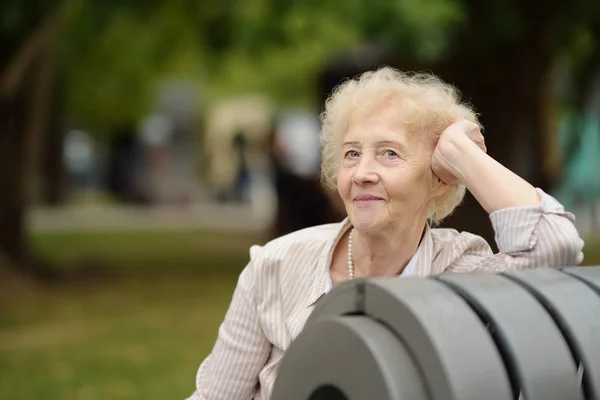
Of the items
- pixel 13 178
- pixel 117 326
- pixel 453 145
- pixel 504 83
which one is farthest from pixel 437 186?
pixel 13 178

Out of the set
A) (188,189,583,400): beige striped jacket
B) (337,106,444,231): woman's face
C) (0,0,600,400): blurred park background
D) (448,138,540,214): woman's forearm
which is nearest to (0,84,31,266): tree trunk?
(0,0,600,400): blurred park background

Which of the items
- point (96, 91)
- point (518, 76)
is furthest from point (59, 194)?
point (518, 76)

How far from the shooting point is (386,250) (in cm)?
294

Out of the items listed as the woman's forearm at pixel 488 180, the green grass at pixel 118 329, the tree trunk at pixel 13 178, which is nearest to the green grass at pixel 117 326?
the green grass at pixel 118 329

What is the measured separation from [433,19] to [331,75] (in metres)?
5.89

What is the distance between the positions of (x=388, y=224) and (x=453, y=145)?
24 cm

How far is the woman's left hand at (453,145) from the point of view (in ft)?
9.29

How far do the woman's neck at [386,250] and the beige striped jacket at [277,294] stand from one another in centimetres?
3

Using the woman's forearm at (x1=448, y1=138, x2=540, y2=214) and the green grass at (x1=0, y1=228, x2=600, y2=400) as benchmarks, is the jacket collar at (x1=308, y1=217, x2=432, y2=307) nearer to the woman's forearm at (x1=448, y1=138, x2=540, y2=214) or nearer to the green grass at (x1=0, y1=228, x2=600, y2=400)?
the woman's forearm at (x1=448, y1=138, x2=540, y2=214)

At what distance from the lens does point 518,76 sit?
515 inches

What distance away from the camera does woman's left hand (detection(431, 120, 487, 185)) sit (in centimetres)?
283

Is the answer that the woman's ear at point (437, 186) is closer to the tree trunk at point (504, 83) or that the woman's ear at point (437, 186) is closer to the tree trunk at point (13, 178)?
the tree trunk at point (504, 83)

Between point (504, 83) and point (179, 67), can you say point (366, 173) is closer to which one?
point (504, 83)

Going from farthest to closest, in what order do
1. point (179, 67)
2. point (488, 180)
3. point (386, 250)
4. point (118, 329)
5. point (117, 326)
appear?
point (179, 67)
point (117, 326)
point (118, 329)
point (386, 250)
point (488, 180)
